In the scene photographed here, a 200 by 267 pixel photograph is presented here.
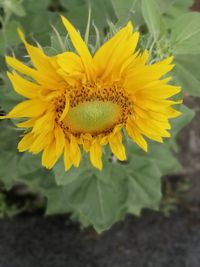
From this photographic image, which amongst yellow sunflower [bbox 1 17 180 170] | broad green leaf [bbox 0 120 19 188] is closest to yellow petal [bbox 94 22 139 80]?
yellow sunflower [bbox 1 17 180 170]

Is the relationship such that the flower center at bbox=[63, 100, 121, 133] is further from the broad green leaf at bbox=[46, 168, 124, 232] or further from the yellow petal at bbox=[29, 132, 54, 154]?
the broad green leaf at bbox=[46, 168, 124, 232]

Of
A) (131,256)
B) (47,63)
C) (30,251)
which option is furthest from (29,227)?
(47,63)

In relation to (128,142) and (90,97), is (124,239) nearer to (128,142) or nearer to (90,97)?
(128,142)

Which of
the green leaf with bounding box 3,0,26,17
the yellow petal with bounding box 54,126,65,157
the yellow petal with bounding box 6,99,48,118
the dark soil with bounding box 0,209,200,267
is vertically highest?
the green leaf with bounding box 3,0,26,17

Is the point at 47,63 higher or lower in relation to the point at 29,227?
higher

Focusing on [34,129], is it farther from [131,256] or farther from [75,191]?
[131,256]

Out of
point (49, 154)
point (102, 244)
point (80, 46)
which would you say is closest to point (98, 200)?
point (102, 244)

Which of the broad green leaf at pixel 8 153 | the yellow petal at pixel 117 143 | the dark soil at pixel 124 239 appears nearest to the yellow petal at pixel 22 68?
the yellow petal at pixel 117 143
